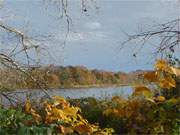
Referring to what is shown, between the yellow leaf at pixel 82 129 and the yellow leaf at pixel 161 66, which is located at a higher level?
the yellow leaf at pixel 161 66

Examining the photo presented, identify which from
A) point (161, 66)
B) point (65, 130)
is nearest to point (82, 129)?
point (65, 130)

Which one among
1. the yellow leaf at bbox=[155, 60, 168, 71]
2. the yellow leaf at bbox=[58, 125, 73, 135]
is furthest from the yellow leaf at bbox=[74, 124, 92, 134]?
the yellow leaf at bbox=[155, 60, 168, 71]

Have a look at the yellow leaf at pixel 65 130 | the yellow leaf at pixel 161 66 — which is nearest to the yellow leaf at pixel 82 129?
the yellow leaf at pixel 65 130

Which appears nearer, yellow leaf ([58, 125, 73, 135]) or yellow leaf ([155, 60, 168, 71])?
yellow leaf ([155, 60, 168, 71])

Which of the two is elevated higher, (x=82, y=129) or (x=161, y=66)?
(x=161, y=66)

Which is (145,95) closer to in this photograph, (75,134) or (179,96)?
(179,96)

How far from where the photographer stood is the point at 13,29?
28.0 ft

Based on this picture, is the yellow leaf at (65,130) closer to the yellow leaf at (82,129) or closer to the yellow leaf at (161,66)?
the yellow leaf at (82,129)

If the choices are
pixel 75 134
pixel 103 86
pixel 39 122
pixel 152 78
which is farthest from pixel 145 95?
pixel 103 86

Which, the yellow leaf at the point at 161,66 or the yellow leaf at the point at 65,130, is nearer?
the yellow leaf at the point at 161,66

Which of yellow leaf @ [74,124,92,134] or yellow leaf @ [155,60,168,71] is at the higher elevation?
yellow leaf @ [155,60,168,71]

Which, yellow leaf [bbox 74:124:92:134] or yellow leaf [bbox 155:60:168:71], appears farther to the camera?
yellow leaf [bbox 74:124:92:134]

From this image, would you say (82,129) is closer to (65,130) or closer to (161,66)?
(65,130)

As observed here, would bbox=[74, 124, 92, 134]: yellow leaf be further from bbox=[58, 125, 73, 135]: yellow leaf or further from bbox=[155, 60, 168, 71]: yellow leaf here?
bbox=[155, 60, 168, 71]: yellow leaf
